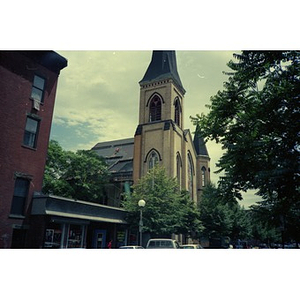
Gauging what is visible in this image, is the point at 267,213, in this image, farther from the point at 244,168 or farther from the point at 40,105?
the point at 40,105

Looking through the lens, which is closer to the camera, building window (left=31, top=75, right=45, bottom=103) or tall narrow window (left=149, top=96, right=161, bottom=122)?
building window (left=31, top=75, right=45, bottom=103)

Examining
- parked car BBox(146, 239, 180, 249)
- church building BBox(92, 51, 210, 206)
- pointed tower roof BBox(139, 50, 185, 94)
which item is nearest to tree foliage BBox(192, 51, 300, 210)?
pointed tower roof BBox(139, 50, 185, 94)

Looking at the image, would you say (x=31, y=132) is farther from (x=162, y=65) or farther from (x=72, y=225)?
(x=162, y=65)

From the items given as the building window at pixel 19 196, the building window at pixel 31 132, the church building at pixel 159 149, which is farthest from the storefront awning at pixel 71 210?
the church building at pixel 159 149

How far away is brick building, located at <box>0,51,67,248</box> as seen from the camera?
30.0 ft

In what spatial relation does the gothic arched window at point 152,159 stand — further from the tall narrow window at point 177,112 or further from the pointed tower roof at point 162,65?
the pointed tower roof at point 162,65

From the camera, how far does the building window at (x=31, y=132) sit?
1027 cm

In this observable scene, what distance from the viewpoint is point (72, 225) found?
9.84m

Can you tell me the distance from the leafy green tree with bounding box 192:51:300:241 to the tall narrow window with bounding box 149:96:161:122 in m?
9.40

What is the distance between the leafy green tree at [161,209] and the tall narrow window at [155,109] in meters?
3.93

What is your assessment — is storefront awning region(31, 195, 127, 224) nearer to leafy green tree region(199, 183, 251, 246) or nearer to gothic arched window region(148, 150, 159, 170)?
leafy green tree region(199, 183, 251, 246)

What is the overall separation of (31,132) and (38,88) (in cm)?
160

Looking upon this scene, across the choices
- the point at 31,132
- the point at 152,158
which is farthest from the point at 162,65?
the point at 152,158

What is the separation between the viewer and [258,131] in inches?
286
